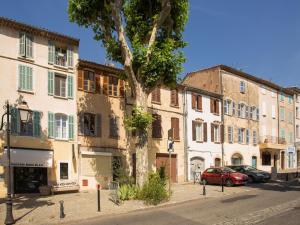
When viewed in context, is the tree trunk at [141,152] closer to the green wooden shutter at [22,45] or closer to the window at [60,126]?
the window at [60,126]

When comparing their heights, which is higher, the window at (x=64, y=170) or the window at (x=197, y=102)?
the window at (x=197, y=102)

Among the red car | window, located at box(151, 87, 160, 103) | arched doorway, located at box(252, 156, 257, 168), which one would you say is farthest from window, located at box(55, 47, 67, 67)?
arched doorway, located at box(252, 156, 257, 168)

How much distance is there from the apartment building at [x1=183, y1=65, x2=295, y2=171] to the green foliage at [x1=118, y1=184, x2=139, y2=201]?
2115cm

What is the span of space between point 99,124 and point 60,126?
3.04 meters

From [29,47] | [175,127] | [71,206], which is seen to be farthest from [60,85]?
[175,127]

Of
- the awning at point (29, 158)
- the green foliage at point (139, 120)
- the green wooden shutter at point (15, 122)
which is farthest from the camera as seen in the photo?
the green wooden shutter at point (15, 122)

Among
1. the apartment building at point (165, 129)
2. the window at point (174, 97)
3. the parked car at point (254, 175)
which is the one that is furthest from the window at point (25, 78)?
the parked car at point (254, 175)

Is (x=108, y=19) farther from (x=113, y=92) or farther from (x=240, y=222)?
(x=240, y=222)

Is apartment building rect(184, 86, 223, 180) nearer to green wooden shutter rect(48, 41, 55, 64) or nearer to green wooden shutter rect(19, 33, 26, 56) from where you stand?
green wooden shutter rect(48, 41, 55, 64)

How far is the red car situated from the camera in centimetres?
3085

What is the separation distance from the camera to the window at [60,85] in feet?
88.9

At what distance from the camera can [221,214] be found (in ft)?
55.6

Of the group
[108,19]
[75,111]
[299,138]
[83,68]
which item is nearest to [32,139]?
[75,111]

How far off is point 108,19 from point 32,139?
824 centimetres
